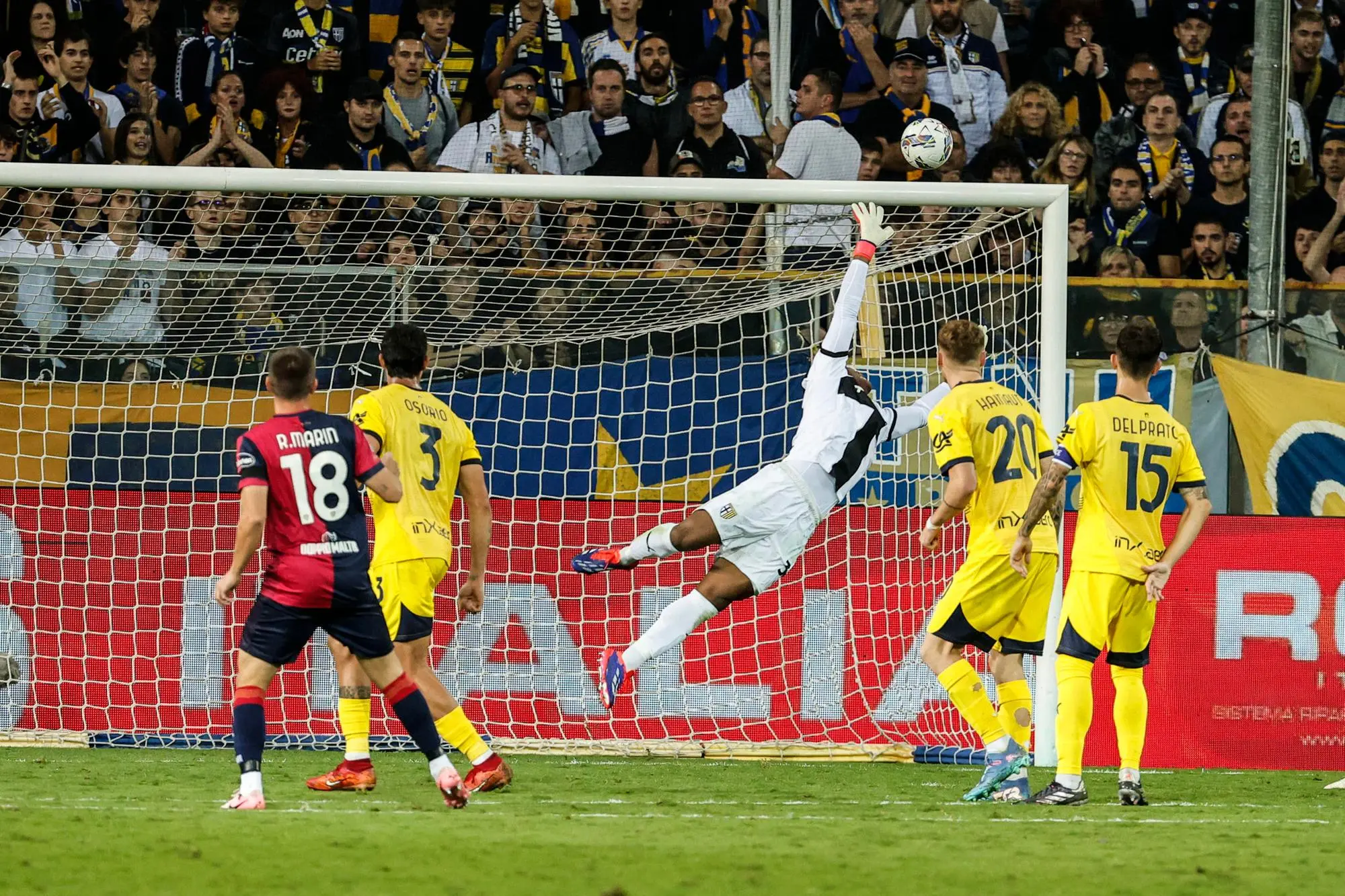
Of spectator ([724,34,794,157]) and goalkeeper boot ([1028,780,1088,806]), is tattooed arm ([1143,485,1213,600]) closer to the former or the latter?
goalkeeper boot ([1028,780,1088,806])

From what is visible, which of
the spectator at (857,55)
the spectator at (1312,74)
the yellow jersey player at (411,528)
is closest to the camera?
the yellow jersey player at (411,528)

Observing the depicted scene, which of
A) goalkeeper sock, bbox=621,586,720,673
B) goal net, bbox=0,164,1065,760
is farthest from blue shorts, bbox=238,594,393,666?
goal net, bbox=0,164,1065,760

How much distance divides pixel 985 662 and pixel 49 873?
6309mm

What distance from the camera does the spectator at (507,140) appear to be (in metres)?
12.0

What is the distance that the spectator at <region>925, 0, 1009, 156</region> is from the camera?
12805mm

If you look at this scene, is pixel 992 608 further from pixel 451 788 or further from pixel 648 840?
pixel 451 788

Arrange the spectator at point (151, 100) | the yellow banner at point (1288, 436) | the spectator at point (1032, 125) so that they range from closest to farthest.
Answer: the yellow banner at point (1288, 436) < the spectator at point (151, 100) < the spectator at point (1032, 125)

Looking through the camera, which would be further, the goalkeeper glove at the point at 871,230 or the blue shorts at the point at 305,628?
the goalkeeper glove at the point at 871,230

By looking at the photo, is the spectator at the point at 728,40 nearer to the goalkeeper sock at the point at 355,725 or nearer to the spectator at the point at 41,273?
the spectator at the point at 41,273

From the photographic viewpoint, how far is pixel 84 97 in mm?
11898

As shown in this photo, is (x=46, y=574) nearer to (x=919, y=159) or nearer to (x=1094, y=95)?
(x=919, y=159)

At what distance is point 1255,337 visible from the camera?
9.98 m

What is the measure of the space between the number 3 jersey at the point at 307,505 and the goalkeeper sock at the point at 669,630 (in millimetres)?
1969

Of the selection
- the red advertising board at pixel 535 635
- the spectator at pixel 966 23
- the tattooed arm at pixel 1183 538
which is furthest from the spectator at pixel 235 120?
the tattooed arm at pixel 1183 538
